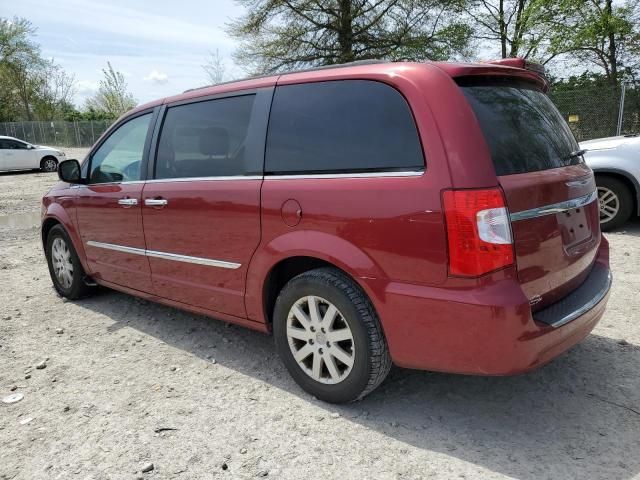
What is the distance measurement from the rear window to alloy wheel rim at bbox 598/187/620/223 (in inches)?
161

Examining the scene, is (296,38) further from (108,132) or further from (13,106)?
(13,106)

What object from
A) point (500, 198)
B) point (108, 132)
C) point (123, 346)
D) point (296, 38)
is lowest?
point (123, 346)

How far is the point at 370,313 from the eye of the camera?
2676 mm

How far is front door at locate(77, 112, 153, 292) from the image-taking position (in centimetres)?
401

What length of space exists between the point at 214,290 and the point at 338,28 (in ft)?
65.3

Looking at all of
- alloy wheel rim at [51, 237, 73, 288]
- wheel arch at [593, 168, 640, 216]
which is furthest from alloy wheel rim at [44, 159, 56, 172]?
wheel arch at [593, 168, 640, 216]

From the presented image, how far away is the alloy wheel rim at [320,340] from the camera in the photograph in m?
2.82

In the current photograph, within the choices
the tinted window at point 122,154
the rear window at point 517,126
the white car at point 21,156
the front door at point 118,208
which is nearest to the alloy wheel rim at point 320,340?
the rear window at point 517,126

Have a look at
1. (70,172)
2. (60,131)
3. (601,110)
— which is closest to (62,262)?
(70,172)

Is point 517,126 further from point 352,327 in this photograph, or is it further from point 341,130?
point 352,327

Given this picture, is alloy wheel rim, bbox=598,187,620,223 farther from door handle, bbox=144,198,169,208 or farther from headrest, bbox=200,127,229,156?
door handle, bbox=144,198,169,208

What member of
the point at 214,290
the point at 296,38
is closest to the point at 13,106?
the point at 296,38

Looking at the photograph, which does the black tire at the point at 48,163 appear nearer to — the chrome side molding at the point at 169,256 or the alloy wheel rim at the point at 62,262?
the alloy wheel rim at the point at 62,262

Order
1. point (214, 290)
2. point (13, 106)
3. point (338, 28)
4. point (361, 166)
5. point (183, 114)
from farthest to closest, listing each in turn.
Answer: point (13, 106) < point (338, 28) < point (183, 114) < point (214, 290) < point (361, 166)
